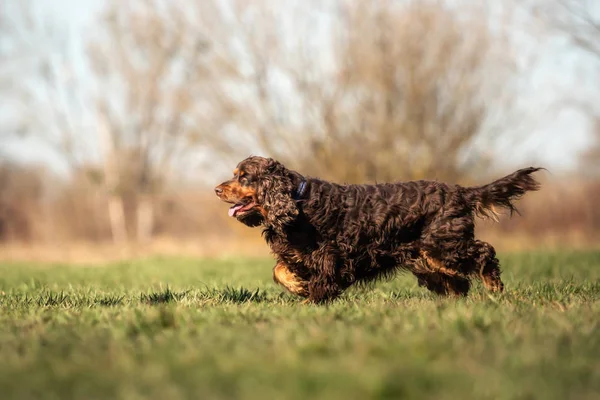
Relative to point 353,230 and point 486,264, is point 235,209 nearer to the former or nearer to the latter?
point 353,230

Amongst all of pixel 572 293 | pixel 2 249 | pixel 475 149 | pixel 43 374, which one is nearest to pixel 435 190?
pixel 572 293

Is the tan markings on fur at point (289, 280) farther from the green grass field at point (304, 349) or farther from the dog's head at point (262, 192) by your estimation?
the dog's head at point (262, 192)

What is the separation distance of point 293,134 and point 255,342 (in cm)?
1656

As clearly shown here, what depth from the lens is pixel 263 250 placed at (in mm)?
21062

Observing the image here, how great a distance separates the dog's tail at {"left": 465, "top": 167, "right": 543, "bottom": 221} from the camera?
7.14 metres

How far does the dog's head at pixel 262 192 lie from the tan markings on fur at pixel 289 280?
426 mm

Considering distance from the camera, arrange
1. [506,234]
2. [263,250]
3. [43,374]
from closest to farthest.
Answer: [43,374] < [263,250] < [506,234]

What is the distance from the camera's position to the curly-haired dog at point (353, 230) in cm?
661

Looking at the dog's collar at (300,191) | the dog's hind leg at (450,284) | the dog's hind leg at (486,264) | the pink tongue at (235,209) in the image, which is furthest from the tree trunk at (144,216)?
the dog's hind leg at (486,264)

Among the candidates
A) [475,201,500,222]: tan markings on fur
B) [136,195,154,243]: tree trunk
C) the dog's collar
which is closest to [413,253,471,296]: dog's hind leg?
[475,201,500,222]: tan markings on fur

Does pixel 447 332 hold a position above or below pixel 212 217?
below

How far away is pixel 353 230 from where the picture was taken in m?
6.66

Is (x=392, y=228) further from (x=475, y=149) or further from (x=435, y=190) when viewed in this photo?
(x=475, y=149)

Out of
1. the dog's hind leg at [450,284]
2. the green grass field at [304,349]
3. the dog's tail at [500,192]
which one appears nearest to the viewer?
the green grass field at [304,349]
